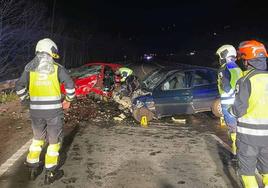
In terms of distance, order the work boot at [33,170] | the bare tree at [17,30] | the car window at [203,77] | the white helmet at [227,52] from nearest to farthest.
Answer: the work boot at [33,170], the white helmet at [227,52], the car window at [203,77], the bare tree at [17,30]

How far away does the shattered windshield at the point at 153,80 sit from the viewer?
1043cm

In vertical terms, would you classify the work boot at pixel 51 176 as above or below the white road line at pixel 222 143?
below

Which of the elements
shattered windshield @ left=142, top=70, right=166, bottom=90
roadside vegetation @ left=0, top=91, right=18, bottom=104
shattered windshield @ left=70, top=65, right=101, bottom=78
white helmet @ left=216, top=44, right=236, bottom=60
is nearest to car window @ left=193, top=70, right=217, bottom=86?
shattered windshield @ left=142, top=70, right=166, bottom=90

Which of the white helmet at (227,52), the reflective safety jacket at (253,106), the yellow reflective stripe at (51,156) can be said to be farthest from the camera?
the white helmet at (227,52)

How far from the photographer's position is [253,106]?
4.10 m

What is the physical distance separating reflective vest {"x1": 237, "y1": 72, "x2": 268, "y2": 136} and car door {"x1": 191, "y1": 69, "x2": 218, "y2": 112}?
6210 mm

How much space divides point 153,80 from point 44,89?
230 inches

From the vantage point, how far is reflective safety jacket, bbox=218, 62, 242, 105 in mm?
6441

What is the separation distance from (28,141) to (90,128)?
6.12 feet

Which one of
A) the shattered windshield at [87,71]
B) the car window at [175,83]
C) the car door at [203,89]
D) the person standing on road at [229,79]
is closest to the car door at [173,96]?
the car window at [175,83]

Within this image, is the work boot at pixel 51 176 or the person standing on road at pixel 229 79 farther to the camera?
the person standing on road at pixel 229 79

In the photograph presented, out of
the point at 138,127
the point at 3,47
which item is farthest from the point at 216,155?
the point at 3,47

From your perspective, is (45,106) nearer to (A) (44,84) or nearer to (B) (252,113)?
(A) (44,84)

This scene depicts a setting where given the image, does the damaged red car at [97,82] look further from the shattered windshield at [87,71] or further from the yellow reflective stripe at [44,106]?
the yellow reflective stripe at [44,106]
